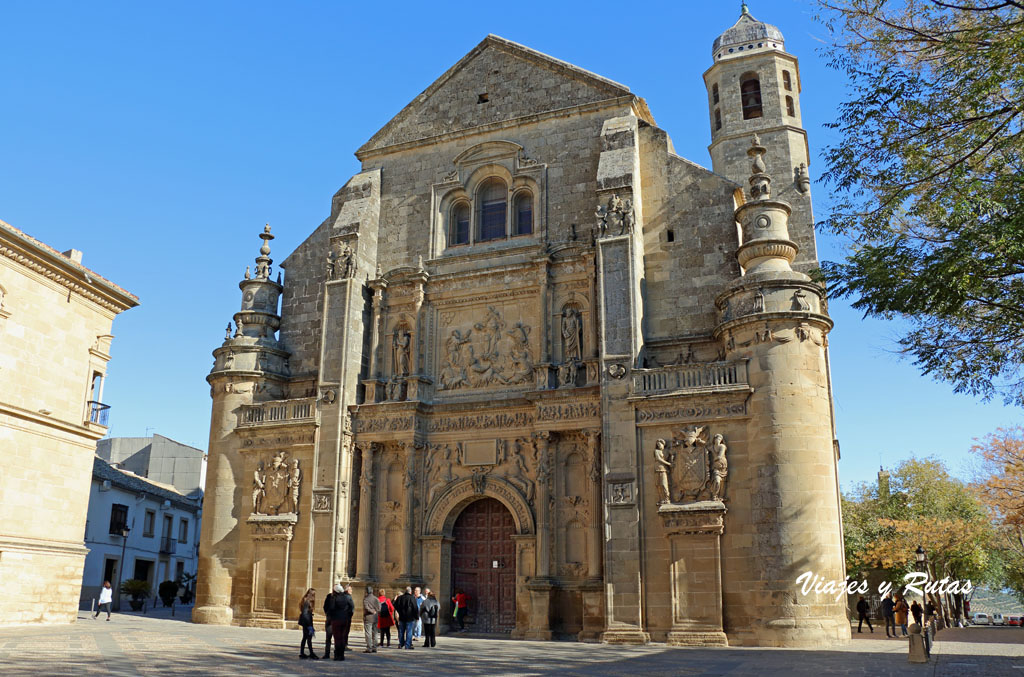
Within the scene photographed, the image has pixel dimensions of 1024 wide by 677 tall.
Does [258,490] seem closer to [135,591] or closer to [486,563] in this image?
[486,563]

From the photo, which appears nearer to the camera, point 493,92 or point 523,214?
point 523,214

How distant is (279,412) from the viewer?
81.8 feet

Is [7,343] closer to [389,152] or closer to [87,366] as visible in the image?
[87,366]

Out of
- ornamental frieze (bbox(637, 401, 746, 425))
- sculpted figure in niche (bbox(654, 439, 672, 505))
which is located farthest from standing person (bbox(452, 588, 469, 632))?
ornamental frieze (bbox(637, 401, 746, 425))

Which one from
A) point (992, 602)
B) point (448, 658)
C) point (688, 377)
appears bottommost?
point (992, 602)

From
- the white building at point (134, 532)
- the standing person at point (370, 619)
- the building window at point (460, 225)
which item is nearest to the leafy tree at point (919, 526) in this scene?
the building window at point (460, 225)

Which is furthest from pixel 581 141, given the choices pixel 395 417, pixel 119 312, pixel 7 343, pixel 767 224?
pixel 7 343

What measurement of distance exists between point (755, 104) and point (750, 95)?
433 mm

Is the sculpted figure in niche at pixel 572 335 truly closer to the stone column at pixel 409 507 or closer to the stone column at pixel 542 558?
the stone column at pixel 542 558

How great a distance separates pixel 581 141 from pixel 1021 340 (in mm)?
14992

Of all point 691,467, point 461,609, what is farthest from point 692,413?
point 461,609

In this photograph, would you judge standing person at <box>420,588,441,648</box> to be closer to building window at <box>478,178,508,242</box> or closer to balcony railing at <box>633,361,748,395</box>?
balcony railing at <box>633,361,748,395</box>

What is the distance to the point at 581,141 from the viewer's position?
25.2 metres

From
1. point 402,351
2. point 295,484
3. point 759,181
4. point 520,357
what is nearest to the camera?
point 759,181
